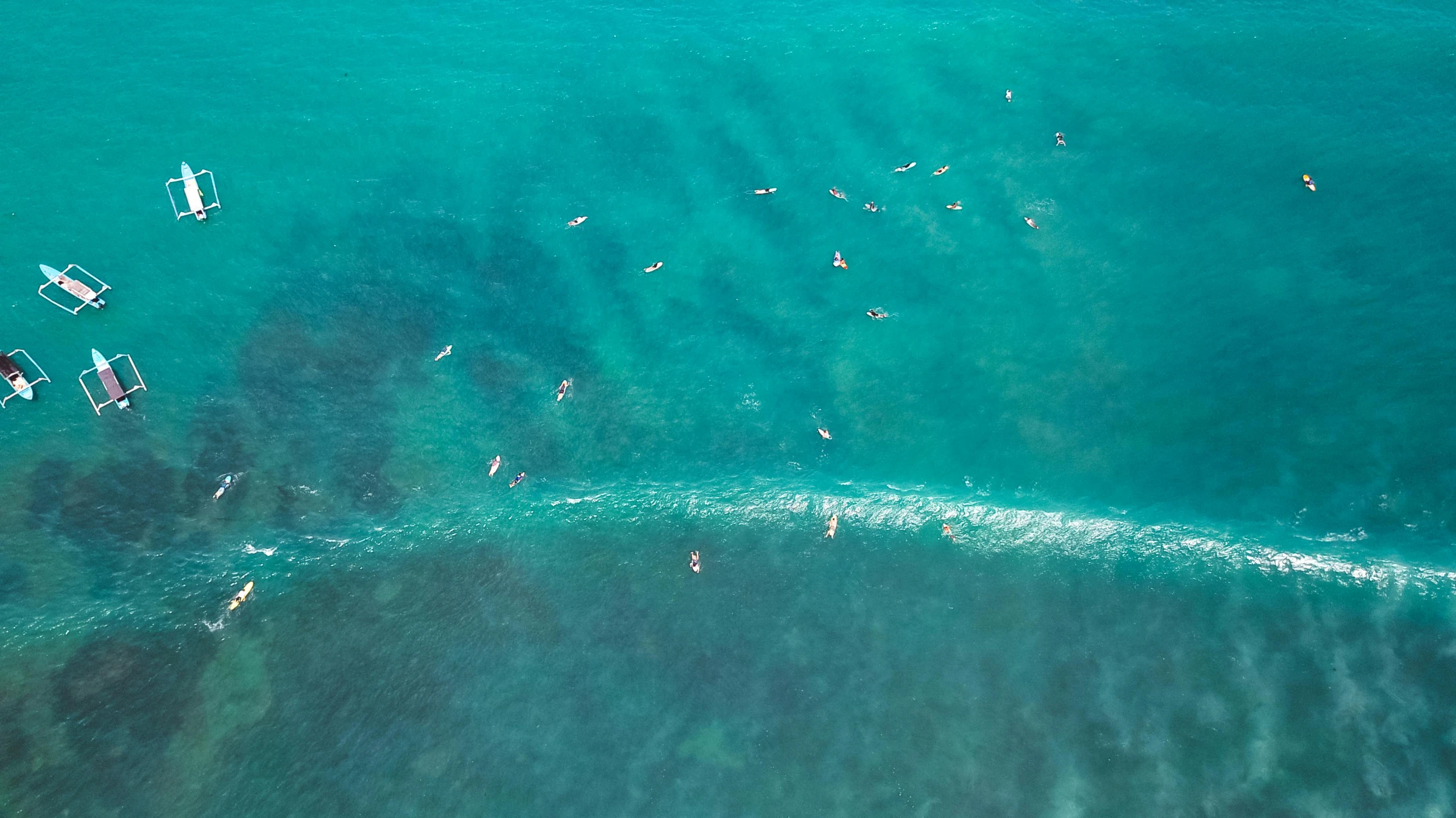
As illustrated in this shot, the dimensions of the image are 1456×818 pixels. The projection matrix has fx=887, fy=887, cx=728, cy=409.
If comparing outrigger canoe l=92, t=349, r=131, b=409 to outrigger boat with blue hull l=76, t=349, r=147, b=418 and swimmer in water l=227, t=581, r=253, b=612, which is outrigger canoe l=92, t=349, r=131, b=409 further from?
swimmer in water l=227, t=581, r=253, b=612

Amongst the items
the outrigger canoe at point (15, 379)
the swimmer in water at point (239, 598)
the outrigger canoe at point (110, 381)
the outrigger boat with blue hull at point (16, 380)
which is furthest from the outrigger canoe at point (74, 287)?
the swimmer in water at point (239, 598)

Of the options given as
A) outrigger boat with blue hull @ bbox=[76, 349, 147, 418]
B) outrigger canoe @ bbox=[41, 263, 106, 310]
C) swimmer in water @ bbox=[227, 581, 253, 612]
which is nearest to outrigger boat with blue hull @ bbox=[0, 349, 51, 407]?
outrigger boat with blue hull @ bbox=[76, 349, 147, 418]

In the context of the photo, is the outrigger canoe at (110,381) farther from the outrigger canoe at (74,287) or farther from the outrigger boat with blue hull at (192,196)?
the outrigger boat with blue hull at (192,196)

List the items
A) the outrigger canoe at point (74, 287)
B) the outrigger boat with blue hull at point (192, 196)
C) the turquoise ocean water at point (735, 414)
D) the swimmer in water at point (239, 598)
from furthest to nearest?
the outrigger boat with blue hull at point (192, 196), the outrigger canoe at point (74, 287), the swimmer in water at point (239, 598), the turquoise ocean water at point (735, 414)

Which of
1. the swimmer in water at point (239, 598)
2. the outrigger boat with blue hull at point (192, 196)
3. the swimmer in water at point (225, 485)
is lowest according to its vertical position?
the swimmer in water at point (239, 598)

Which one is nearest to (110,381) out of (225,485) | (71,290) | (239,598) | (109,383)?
(109,383)

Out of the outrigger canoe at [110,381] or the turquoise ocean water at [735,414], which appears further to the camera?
the outrigger canoe at [110,381]
